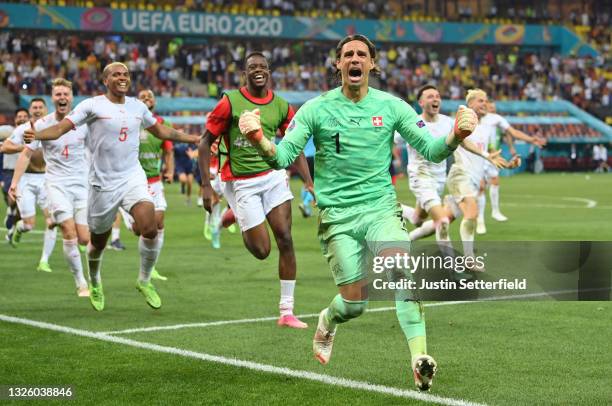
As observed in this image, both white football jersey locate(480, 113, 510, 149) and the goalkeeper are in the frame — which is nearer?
the goalkeeper

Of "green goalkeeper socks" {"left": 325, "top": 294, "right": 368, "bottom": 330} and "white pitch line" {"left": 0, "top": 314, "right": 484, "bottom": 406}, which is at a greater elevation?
"green goalkeeper socks" {"left": 325, "top": 294, "right": 368, "bottom": 330}

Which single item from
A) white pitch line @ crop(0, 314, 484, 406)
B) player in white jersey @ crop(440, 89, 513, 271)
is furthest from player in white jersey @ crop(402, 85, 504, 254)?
white pitch line @ crop(0, 314, 484, 406)

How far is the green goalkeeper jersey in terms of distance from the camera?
7.37 metres

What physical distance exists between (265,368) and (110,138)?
3.90 meters

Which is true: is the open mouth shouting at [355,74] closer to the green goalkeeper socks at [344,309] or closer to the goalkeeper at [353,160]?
the goalkeeper at [353,160]

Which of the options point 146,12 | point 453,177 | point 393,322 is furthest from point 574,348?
point 146,12

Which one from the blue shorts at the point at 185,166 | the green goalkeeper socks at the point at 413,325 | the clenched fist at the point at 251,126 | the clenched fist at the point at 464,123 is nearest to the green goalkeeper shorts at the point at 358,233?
the green goalkeeper socks at the point at 413,325

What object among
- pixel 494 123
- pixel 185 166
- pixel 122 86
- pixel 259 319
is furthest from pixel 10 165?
pixel 185 166

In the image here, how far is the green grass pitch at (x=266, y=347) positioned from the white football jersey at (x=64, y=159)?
132 cm

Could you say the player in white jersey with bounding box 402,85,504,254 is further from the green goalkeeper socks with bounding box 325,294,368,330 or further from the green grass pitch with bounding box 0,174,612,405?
the green goalkeeper socks with bounding box 325,294,368,330

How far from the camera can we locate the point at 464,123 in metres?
6.59

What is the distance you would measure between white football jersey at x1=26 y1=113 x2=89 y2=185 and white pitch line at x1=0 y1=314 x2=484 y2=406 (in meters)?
3.04

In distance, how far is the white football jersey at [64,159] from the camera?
13195 millimetres

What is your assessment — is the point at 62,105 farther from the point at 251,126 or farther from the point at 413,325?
the point at 413,325
